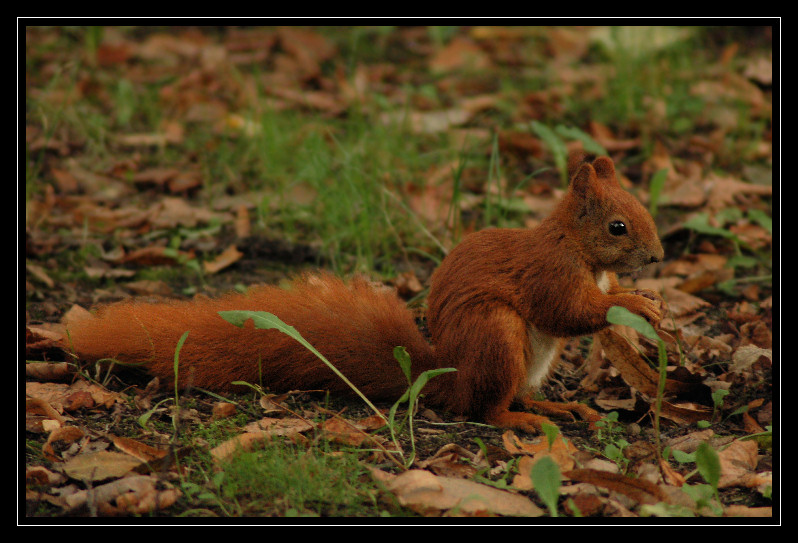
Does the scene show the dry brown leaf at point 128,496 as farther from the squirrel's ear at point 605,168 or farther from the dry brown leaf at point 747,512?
the squirrel's ear at point 605,168

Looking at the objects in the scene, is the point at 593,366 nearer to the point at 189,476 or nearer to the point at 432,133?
the point at 189,476

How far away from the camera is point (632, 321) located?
1.77m

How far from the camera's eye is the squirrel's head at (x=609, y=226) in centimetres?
213

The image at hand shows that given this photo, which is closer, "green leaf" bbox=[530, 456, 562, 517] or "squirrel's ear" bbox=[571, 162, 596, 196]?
"green leaf" bbox=[530, 456, 562, 517]

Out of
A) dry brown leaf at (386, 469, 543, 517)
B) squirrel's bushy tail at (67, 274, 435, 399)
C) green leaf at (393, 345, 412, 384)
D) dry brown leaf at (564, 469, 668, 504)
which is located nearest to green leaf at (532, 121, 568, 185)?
squirrel's bushy tail at (67, 274, 435, 399)

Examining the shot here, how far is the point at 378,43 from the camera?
244 inches

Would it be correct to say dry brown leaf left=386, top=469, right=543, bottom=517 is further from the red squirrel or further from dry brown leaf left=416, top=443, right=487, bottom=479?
the red squirrel

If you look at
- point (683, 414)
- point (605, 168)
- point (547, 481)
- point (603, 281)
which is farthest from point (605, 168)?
point (547, 481)

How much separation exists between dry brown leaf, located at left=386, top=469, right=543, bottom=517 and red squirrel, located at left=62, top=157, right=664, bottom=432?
16.0 inches

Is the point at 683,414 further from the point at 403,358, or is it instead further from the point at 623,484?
the point at 403,358

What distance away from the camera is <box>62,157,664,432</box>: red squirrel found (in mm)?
2107

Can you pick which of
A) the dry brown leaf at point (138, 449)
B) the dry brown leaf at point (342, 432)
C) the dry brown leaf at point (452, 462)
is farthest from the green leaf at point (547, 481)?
the dry brown leaf at point (138, 449)

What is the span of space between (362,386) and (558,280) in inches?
23.6
